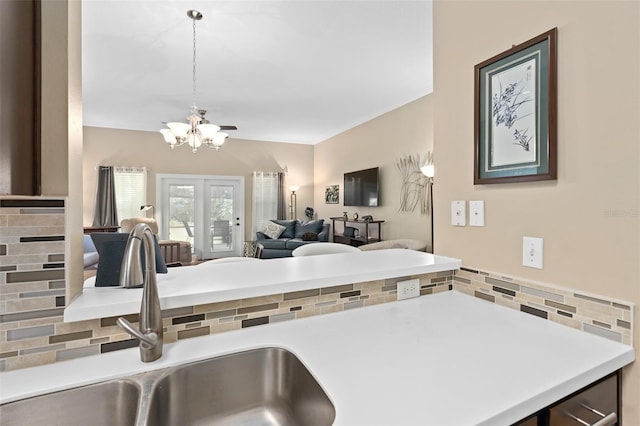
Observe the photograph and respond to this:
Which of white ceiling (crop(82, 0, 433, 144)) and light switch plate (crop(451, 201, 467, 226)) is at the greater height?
white ceiling (crop(82, 0, 433, 144))

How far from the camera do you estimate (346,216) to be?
6.02 m

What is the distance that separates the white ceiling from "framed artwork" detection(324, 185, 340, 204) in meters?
1.72

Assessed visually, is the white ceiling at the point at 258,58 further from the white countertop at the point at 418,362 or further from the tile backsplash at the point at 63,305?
the white countertop at the point at 418,362

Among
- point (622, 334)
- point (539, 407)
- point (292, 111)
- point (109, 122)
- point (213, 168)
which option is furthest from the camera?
point (213, 168)

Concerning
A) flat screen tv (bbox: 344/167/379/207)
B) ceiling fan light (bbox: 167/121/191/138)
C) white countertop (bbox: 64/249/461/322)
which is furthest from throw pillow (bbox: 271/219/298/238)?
white countertop (bbox: 64/249/461/322)

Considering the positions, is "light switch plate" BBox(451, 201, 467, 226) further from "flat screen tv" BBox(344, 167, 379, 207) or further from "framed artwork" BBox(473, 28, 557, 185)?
"flat screen tv" BBox(344, 167, 379, 207)

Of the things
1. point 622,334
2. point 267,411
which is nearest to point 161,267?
point 267,411

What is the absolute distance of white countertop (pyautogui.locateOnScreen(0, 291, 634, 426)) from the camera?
684 mm

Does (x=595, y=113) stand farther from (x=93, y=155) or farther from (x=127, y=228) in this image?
(x=93, y=155)

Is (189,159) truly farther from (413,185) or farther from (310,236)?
(413,185)

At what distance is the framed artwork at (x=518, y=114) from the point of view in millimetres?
1127

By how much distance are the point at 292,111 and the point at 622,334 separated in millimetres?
4638

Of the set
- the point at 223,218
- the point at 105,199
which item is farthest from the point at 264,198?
the point at 105,199

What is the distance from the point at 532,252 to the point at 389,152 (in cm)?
393
